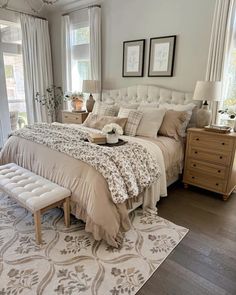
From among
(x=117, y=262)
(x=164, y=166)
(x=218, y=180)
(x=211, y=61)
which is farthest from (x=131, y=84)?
(x=117, y=262)

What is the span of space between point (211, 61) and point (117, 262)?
109 inches

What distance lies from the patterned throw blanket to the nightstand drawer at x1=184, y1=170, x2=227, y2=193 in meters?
0.78

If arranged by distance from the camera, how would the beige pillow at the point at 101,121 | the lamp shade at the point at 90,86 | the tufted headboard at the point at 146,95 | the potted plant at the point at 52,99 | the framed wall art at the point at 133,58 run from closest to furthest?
1. the beige pillow at the point at 101,121
2. the tufted headboard at the point at 146,95
3. the framed wall art at the point at 133,58
4. the lamp shade at the point at 90,86
5. the potted plant at the point at 52,99

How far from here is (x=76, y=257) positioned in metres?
1.83

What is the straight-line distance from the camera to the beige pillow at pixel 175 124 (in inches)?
117

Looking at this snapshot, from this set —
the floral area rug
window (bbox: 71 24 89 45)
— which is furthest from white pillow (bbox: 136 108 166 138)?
window (bbox: 71 24 89 45)

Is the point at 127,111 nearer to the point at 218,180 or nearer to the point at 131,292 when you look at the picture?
the point at 218,180

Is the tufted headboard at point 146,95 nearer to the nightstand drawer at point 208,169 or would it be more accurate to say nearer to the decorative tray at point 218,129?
the decorative tray at point 218,129

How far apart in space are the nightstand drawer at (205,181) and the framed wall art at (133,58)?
1.96 meters

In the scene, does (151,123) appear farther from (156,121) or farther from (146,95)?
(146,95)

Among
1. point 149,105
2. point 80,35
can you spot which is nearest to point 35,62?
point 80,35

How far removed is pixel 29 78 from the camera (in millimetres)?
4809

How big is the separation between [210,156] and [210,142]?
0.60 ft

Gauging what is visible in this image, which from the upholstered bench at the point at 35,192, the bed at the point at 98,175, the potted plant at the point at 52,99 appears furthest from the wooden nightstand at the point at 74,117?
the upholstered bench at the point at 35,192
